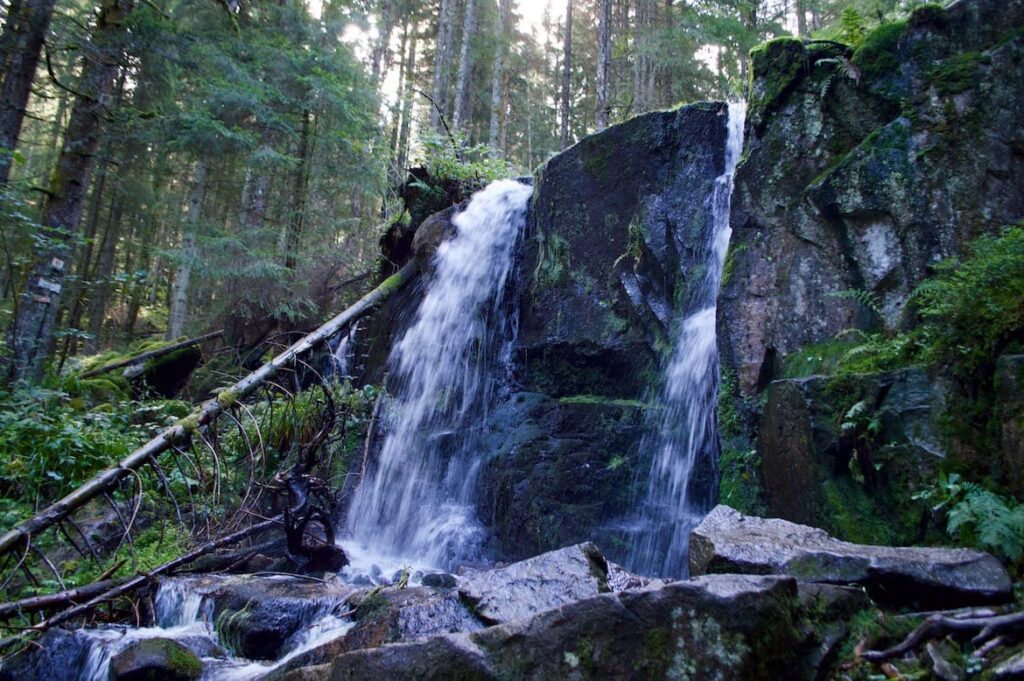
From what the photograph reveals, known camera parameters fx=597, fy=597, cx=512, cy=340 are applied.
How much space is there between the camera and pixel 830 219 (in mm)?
5711

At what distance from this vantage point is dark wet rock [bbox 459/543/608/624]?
3.66 meters

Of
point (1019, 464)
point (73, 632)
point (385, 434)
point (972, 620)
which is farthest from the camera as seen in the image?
point (385, 434)

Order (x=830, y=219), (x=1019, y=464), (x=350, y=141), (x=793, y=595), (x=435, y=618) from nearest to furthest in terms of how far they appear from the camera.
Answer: (x=793, y=595) → (x=1019, y=464) → (x=435, y=618) → (x=830, y=219) → (x=350, y=141)

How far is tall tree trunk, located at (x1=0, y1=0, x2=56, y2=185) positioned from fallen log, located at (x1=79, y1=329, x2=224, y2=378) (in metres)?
5.25

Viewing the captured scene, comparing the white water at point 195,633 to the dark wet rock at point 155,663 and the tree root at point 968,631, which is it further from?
the tree root at point 968,631

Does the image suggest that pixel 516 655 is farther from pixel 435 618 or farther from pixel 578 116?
pixel 578 116

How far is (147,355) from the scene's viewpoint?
12711 millimetres

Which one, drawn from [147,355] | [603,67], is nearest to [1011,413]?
[603,67]

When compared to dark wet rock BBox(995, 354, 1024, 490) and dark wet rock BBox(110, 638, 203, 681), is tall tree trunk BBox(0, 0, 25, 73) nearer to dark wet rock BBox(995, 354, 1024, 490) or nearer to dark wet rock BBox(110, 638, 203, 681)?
dark wet rock BBox(110, 638, 203, 681)

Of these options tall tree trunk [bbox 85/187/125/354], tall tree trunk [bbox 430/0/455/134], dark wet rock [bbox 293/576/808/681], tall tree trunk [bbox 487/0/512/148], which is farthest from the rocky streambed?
tall tree trunk [bbox 430/0/455/134]

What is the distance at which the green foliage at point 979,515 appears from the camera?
306cm

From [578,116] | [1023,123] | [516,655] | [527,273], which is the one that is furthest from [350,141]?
[578,116]

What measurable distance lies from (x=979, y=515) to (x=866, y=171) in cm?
347

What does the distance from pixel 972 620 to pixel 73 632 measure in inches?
232
